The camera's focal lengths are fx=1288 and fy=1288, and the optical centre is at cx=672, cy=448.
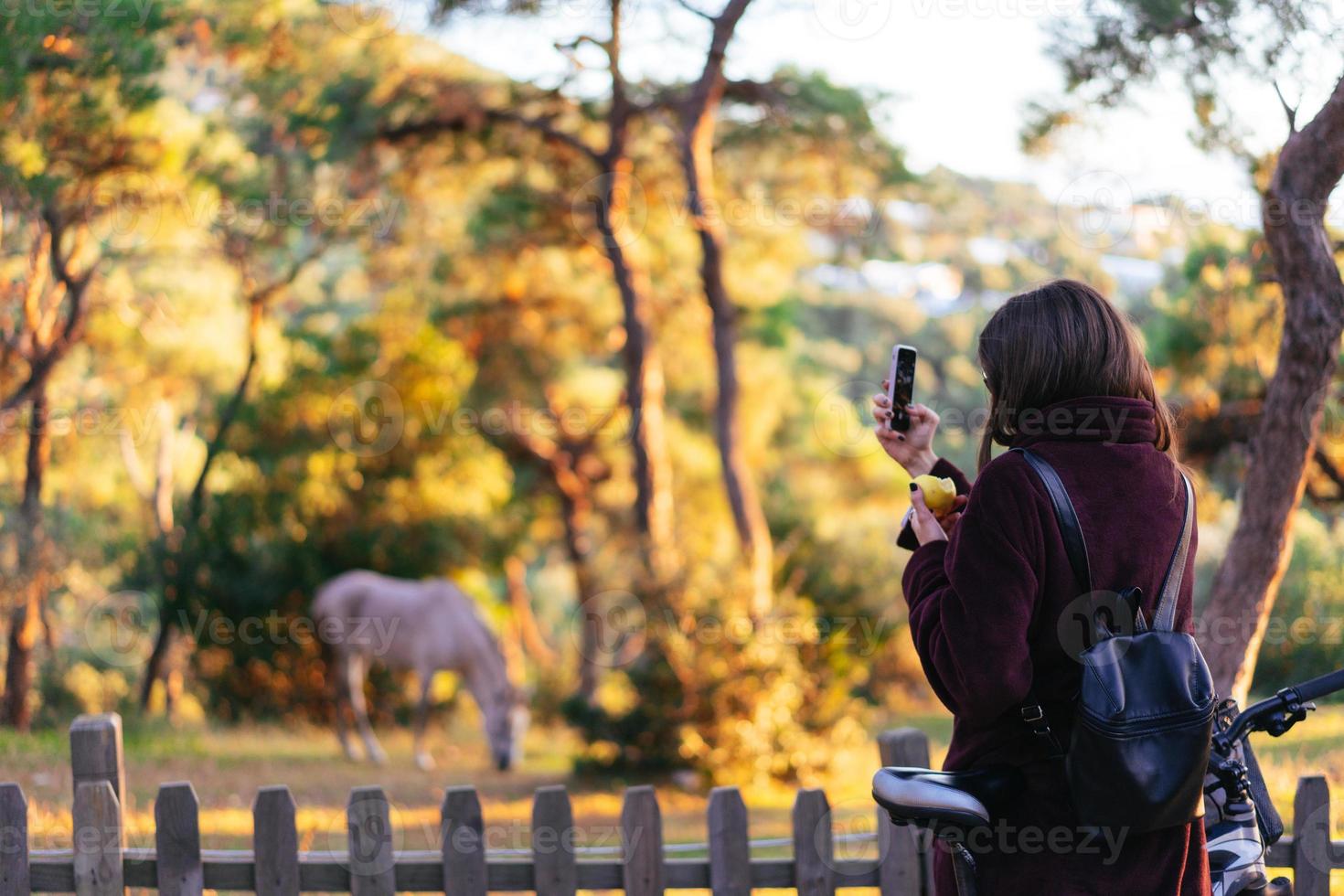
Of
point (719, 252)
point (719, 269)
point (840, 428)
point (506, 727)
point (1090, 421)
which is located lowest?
point (506, 727)

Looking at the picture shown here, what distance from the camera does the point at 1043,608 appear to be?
2.12 meters

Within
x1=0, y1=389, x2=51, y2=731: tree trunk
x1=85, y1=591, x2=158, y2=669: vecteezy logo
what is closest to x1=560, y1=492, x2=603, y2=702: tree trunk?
x1=0, y1=389, x2=51, y2=731: tree trunk

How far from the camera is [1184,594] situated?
7.38 ft

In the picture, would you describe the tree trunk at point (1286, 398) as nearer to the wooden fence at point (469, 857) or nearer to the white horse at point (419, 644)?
the wooden fence at point (469, 857)

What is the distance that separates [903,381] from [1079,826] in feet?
3.10

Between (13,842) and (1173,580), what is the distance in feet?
10.8

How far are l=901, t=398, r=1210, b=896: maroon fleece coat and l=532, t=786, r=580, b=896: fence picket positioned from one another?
1596 millimetres

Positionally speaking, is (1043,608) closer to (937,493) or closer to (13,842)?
(937,493)

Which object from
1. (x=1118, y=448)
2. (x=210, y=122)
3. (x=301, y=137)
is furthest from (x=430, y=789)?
(x=1118, y=448)

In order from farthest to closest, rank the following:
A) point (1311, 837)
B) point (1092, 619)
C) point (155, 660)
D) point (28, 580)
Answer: point (155, 660) → point (28, 580) → point (1311, 837) → point (1092, 619)

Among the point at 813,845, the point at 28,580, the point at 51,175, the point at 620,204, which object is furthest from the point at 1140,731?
the point at 620,204

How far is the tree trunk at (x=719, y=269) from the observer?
38.8 feet

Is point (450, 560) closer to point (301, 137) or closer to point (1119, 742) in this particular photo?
point (301, 137)

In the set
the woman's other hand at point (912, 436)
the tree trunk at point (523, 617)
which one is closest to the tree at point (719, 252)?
the woman's other hand at point (912, 436)
